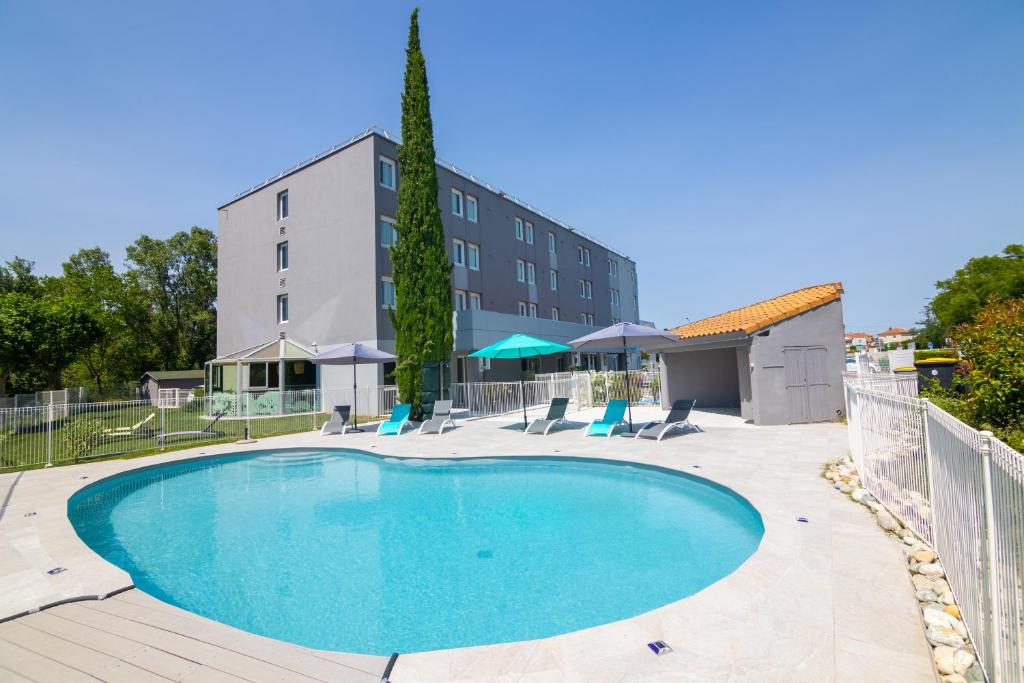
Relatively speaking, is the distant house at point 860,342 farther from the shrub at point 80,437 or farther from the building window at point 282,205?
the shrub at point 80,437

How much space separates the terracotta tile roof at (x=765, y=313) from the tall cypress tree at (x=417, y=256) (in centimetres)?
957

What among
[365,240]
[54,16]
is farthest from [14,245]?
[54,16]

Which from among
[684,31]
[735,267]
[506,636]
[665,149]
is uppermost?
[684,31]

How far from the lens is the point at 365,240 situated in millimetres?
21938

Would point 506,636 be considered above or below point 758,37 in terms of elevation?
below

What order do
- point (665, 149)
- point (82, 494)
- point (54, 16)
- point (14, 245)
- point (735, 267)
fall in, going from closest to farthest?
1. point (82, 494)
2. point (54, 16)
3. point (665, 149)
4. point (735, 267)
5. point (14, 245)

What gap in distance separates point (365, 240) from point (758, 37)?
673 inches

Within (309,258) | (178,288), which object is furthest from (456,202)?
(178,288)

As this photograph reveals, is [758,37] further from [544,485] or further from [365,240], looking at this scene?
[365,240]

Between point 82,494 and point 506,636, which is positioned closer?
point 506,636

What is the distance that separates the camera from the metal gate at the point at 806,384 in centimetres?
1348

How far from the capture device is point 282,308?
84.1ft

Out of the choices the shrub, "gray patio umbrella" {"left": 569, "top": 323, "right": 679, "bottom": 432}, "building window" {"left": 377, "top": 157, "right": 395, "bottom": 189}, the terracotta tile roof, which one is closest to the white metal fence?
"gray patio umbrella" {"left": 569, "top": 323, "right": 679, "bottom": 432}

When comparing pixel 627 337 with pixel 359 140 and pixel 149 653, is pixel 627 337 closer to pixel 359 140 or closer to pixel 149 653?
pixel 149 653
